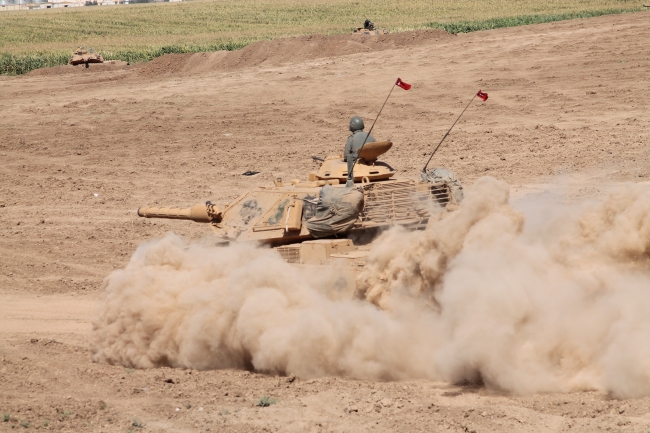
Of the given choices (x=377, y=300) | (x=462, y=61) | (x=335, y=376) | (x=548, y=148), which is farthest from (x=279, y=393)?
(x=462, y=61)

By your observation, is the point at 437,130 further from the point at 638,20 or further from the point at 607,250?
the point at 607,250

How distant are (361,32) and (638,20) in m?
13.1

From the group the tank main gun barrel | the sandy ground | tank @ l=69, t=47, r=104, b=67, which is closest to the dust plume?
the sandy ground

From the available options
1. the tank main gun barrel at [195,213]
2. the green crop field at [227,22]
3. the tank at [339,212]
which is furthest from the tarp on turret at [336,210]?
the green crop field at [227,22]

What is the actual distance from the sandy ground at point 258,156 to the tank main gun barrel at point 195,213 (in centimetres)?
213

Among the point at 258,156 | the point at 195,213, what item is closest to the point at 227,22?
the point at 258,156

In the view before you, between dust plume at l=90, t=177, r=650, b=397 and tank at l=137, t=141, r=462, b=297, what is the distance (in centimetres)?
43

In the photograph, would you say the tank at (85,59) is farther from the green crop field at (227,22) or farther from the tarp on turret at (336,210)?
the tarp on turret at (336,210)

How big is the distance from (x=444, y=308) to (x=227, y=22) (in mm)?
67322

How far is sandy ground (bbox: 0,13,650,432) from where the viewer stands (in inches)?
436

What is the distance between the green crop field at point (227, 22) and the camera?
55625 millimetres

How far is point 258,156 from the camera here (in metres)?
28.7

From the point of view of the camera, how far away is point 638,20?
1576 inches

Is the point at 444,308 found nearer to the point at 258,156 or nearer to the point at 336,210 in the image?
the point at 336,210
